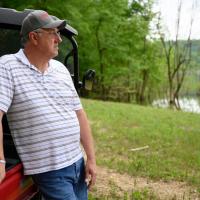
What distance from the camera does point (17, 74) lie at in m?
2.45

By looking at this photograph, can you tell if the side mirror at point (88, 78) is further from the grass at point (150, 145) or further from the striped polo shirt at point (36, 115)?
the grass at point (150, 145)

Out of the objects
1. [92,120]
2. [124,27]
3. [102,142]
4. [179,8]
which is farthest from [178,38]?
[102,142]

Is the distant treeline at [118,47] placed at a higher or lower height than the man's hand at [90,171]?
lower

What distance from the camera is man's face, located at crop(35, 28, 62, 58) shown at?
2527 millimetres

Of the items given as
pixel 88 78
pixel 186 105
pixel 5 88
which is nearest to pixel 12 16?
pixel 88 78

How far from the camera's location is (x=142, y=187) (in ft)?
19.0

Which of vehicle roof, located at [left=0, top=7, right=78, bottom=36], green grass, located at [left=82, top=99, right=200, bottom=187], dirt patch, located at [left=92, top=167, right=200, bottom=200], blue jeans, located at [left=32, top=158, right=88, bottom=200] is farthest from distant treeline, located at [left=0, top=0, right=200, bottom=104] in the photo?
blue jeans, located at [left=32, top=158, right=88, bottom=200]

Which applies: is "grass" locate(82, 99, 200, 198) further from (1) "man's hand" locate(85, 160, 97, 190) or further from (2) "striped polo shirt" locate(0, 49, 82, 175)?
Result: (2) "striped polo shirt" locate(0, 49, 82, 175)

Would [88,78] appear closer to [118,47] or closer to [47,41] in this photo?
[47,41]

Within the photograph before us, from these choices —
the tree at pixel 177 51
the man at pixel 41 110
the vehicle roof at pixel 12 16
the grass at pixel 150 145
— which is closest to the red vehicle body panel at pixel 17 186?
the man at pixel 41 110

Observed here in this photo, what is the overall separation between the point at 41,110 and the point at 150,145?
249 inches

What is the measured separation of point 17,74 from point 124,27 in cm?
2827

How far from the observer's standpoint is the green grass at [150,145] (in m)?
6.67

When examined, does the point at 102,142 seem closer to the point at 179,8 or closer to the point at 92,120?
the point at 92,120
